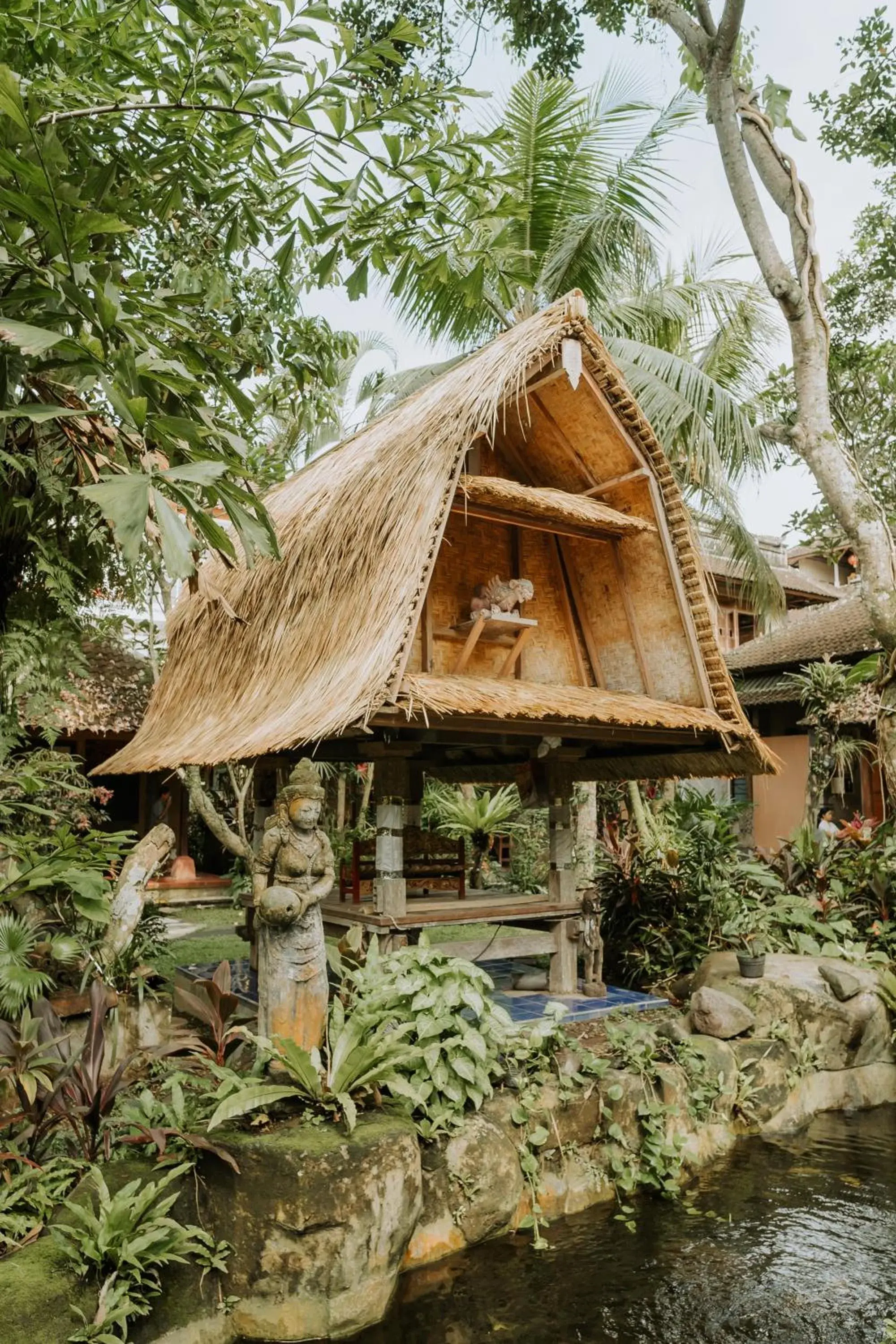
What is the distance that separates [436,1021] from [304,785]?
4.66ft

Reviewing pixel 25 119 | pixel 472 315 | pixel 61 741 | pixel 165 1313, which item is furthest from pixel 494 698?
pixel 61 741

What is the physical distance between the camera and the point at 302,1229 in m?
3.92

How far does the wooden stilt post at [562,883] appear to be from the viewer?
6.93 m

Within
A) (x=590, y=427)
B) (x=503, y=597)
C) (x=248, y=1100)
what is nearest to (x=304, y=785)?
(x=248, y=1100)

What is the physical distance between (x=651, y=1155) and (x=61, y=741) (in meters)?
10.8

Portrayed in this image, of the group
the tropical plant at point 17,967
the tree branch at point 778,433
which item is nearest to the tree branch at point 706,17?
the tree branch at point 778,433

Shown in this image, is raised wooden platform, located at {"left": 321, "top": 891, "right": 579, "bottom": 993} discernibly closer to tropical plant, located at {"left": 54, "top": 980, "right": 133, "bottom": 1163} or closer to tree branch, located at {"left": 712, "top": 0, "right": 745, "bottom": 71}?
tropical plant, located at {"left": 54, "top": 980, "right": 133, "bottom": 1163}

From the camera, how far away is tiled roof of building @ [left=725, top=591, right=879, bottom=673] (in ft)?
45.3

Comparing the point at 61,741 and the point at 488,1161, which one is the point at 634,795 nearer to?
the point at 488,1161

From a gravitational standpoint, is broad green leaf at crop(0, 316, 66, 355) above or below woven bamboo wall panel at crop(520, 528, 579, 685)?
below

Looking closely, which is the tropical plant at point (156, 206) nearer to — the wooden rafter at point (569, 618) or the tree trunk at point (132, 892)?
the tree trunk at point (132, 892)

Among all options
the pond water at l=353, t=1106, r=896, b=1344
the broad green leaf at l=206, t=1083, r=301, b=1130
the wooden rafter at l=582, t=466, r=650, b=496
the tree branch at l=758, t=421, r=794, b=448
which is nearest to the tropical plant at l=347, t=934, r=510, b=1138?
the broad green leaf at l=206, t=1083, r=301, b=1130

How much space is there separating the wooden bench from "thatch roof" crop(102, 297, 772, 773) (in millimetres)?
1438

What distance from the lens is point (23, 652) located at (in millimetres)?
5785
